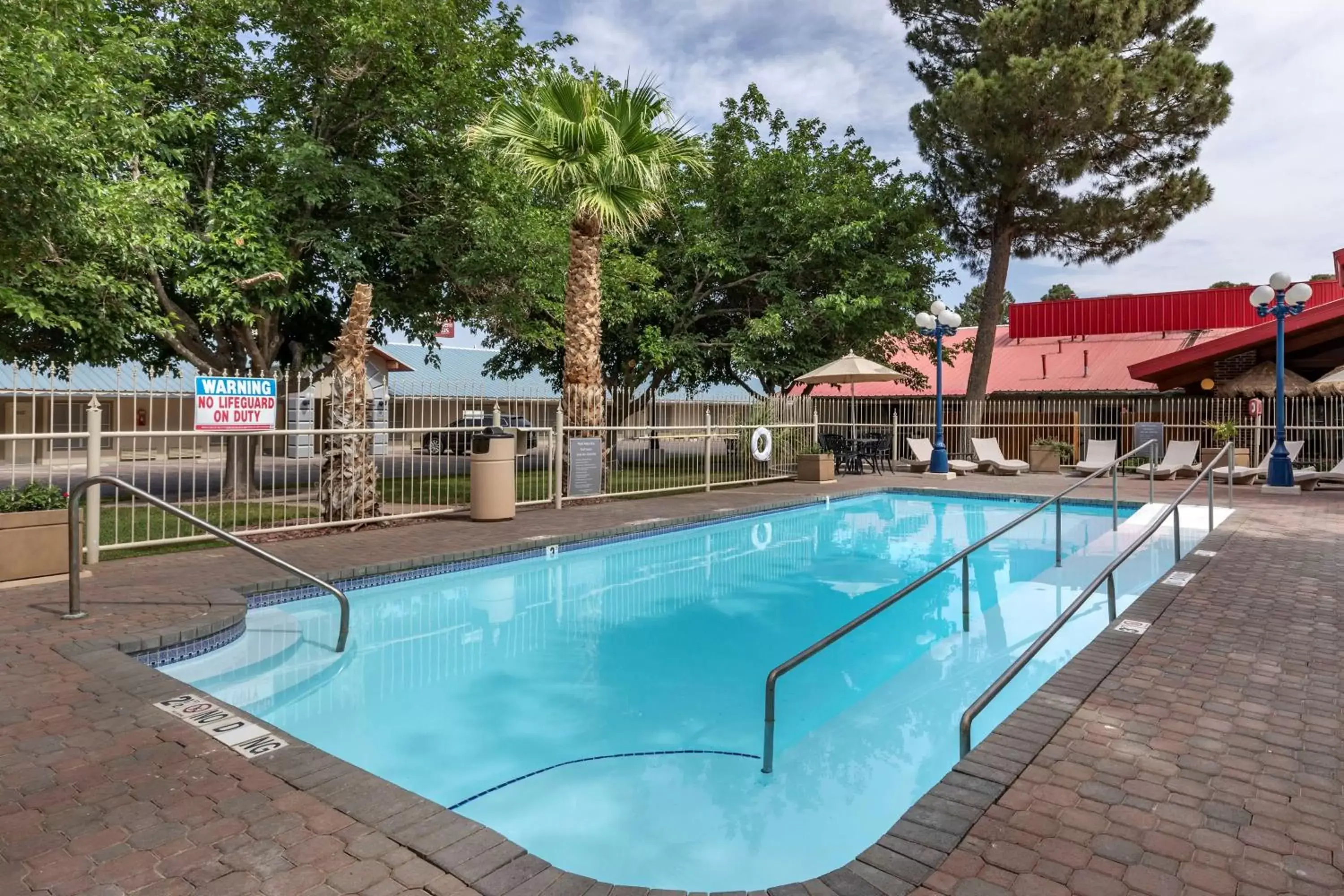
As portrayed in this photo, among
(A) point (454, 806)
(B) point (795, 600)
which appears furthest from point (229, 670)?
(B) point (795, 600)

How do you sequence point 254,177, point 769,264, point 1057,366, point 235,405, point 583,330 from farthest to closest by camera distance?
point 1057,366 < point 769,264 < point 254,177 < point 583,330 < point 235,405

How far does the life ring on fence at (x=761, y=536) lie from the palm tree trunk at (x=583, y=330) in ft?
10.1

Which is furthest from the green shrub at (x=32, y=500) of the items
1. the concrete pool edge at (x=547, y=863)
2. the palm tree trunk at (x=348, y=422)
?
the palm tree trunk at (x=348, y=422)

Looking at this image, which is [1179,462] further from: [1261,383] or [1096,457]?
[1261,383]

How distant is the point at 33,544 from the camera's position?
6500 millimetres

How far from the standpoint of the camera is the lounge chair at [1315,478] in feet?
48.4

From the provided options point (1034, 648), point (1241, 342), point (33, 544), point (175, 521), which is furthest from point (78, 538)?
point (1241, 342)

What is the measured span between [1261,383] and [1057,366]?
702 centimetres

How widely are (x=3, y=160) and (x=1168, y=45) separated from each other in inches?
885

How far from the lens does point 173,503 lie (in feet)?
40.4

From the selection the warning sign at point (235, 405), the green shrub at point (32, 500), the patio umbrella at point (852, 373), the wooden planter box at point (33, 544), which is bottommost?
the wooden planter box at point (33, 544)

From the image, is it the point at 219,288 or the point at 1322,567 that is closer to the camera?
the point at 1322,567

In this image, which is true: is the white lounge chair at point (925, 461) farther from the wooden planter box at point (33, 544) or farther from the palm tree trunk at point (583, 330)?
the wooden planter box at point (33, 544)

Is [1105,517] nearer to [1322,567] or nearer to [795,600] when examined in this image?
[1322,567]
